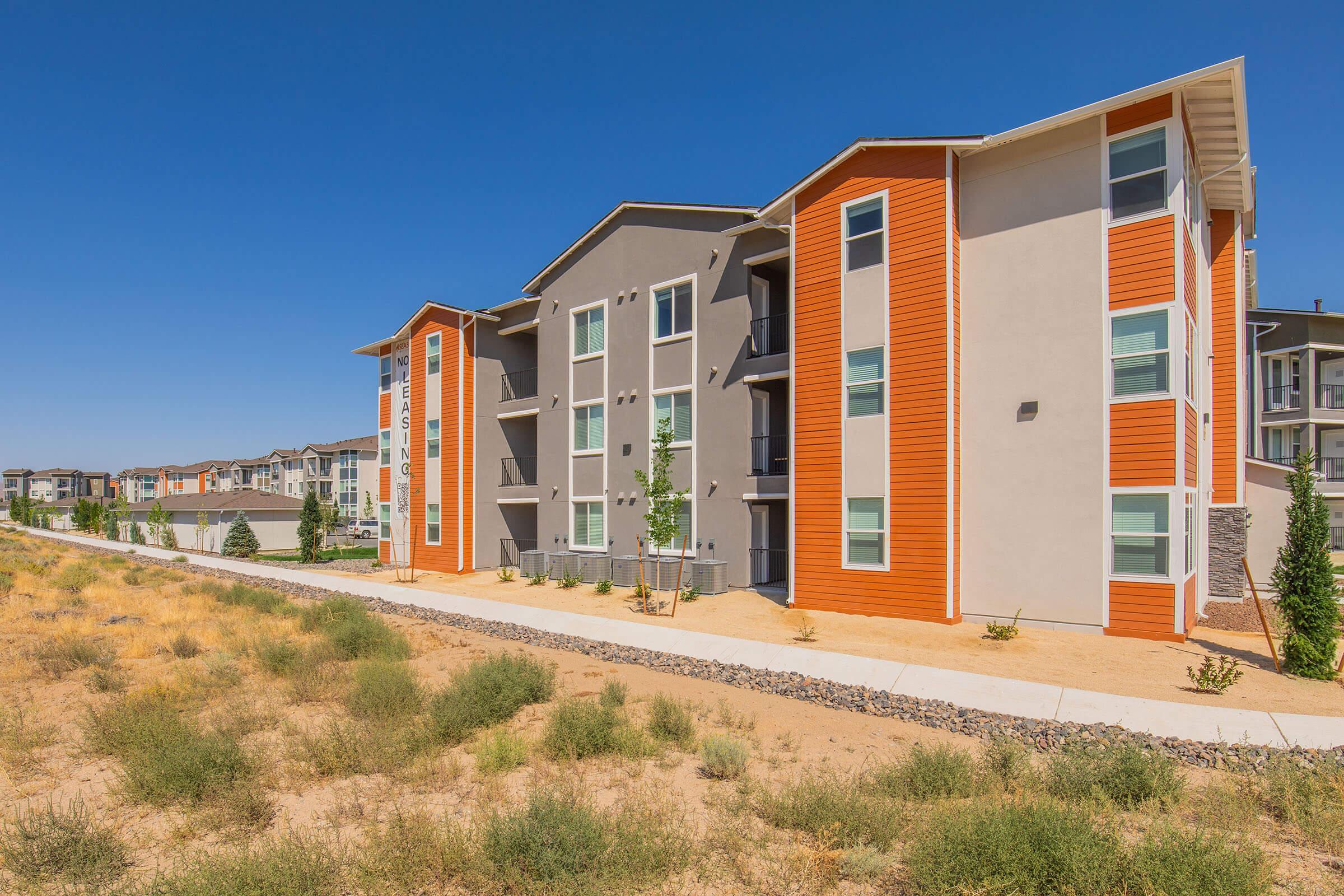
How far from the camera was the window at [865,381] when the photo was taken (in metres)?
15.3

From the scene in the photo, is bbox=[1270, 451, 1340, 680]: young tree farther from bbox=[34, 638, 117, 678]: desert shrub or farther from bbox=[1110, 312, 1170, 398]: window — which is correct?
bbox=[34, 638, 117, 678]: desert shrub

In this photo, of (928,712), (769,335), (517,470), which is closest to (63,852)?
(928,712)

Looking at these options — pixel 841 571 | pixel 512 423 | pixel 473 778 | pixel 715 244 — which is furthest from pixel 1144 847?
pixel 512 423

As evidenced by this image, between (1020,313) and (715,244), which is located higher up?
(715,244)

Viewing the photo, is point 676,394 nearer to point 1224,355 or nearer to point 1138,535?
point 1138,535

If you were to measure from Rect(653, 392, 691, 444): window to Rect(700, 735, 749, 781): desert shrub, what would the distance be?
45.3ft

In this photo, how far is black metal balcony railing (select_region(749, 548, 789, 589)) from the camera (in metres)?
19.4

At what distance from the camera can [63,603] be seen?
1695 centimetres

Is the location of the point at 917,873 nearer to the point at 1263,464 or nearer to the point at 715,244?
the point at 715,244

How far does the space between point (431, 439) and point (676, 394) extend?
1274cm

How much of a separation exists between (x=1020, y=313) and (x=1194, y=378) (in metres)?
4.34

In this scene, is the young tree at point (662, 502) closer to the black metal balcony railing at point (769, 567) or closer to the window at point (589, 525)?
the black metal balcony railing at point (769, 567)

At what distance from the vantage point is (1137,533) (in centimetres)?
1255

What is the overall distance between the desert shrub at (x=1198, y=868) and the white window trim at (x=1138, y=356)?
1001cm
